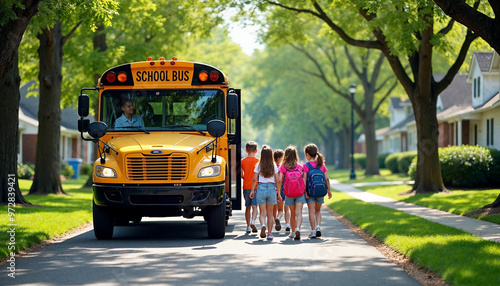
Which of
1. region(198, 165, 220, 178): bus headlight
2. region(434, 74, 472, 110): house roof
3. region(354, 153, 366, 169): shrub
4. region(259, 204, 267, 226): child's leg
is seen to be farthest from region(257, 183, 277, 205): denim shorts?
region(354, 153, 366, 169): shrub

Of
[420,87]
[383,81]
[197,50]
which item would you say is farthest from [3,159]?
[383,81]

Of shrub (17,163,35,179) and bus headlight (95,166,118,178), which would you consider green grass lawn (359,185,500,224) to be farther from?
shrub (17,163,35,179)

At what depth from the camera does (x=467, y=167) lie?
1142 inches

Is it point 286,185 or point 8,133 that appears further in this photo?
point 8,133

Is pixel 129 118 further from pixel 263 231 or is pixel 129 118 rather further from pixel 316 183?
pixel 316 183

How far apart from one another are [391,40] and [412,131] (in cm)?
3495

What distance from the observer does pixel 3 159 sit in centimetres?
1934

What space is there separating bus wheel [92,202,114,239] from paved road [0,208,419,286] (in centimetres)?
21

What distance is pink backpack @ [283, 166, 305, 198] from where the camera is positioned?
13.0m

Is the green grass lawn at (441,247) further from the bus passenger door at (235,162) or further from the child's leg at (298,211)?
the bus passenger door at (235,162)

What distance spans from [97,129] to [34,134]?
33684 mm

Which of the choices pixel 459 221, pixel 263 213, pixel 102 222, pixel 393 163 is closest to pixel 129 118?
pixel 102 222

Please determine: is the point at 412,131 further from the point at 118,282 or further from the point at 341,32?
the point at 118,282

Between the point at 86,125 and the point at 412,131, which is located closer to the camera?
the point at 86,125
